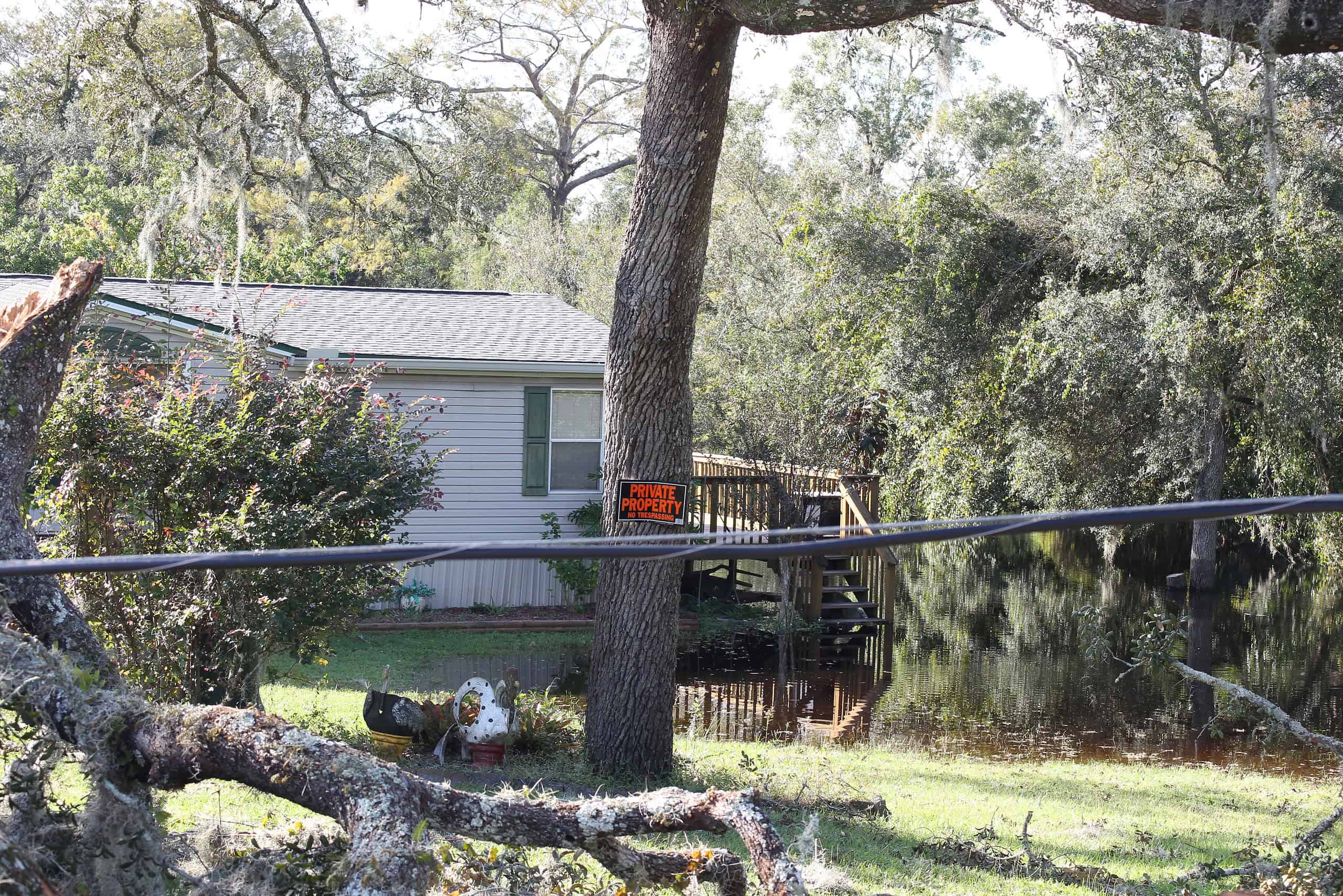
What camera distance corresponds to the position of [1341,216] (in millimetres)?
16453

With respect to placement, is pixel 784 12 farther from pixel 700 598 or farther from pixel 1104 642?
pixel 700 598

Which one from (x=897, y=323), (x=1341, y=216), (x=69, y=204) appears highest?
(x=69, y=204)

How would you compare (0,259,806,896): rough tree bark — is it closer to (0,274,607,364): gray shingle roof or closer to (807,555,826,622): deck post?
(0,274,607,364): gray shingle roof

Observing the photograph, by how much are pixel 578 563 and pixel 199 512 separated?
830cm

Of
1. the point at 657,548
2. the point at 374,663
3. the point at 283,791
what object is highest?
the point at 657,548

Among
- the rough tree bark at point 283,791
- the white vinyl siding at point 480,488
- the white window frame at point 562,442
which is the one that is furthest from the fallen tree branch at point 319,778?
the white window frame at point 562,442

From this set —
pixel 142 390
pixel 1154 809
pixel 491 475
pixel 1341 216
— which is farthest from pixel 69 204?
pixel 1154 809

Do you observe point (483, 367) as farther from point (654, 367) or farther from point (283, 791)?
point (283, 791)

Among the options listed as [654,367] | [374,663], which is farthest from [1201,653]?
[654,367]

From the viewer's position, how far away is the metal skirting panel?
631 inches

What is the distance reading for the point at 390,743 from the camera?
26.5 ft

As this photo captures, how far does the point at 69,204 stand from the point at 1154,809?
95.6 feet

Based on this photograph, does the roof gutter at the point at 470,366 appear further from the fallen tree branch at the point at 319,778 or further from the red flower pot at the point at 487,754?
the fallen tree branch at the point at 319,778

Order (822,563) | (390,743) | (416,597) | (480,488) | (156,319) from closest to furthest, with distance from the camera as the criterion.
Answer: (390,743) < (156,319) < (416,597) < (480,488) < (822,563)
